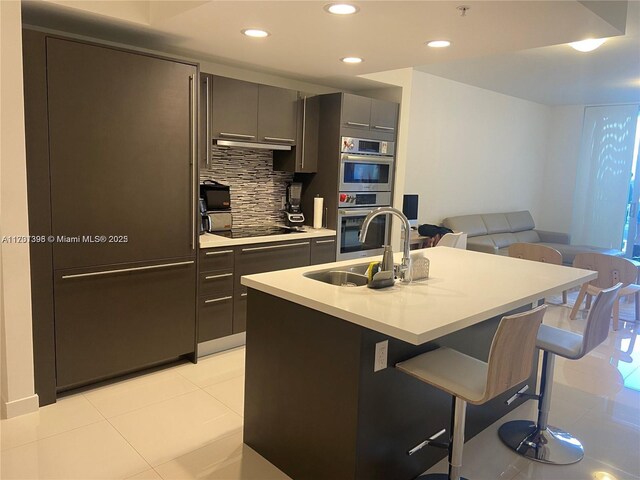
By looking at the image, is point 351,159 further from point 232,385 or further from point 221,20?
point 232,385

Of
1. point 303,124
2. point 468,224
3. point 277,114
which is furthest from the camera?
point 468,224

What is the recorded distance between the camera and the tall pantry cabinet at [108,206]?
8.92 feet

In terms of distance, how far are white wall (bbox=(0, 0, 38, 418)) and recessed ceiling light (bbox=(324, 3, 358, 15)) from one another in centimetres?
164

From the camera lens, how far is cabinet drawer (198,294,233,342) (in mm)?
3597

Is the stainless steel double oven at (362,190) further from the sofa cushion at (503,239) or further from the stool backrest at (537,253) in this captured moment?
the sofa cushion at (503,239)

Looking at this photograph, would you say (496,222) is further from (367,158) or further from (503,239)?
(367,158)

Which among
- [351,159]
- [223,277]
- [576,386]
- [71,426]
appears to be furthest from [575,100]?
[71,426]

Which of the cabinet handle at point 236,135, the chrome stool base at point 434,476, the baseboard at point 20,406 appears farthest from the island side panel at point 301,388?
the cabinet handle at point 236,135

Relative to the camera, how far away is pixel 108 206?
2971mm

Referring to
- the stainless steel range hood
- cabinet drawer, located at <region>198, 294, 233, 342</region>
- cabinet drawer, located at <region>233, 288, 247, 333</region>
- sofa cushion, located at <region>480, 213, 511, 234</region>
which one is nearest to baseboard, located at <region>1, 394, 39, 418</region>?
cabinet drawer, located at <region>198, 294, 233, 342</region>

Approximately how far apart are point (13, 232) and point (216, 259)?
1.36 meters

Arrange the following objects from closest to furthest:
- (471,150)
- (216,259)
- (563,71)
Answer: (216,259) < (563,71) < (471,150)

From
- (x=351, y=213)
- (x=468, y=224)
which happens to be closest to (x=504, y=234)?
(x=468, y=224)

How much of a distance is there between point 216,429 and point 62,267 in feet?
4.39
